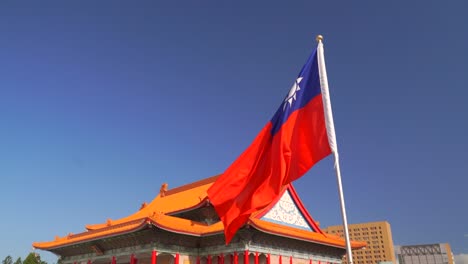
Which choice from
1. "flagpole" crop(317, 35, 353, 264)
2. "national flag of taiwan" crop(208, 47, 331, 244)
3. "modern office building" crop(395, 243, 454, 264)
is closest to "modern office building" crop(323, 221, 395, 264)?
"modern office building" crop(395, 243, 454, 264)

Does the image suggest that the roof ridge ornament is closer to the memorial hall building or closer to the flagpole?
the memorial hall building

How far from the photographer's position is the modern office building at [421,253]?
1853 inches

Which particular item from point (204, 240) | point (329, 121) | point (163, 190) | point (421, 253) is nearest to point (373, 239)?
point (421, 253)

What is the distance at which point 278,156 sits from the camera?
416 inches

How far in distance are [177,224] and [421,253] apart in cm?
3634

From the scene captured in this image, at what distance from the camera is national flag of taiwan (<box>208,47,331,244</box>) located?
1032 cm

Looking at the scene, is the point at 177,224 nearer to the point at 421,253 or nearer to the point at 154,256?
the point at 154,256

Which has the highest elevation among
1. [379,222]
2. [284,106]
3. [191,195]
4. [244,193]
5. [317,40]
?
[379,222]

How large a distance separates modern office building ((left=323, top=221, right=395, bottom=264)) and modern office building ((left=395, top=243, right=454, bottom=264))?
90.7 meters

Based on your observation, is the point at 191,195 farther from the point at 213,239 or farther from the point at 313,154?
the point at 313,154

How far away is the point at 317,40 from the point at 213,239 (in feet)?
61.3

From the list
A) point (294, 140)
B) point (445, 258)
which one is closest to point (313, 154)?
point (294, 140)

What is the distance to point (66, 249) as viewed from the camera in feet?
108

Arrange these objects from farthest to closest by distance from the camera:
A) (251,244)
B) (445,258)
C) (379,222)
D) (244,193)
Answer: (379,222) < (445,258) < (251,244) < (244,193)
